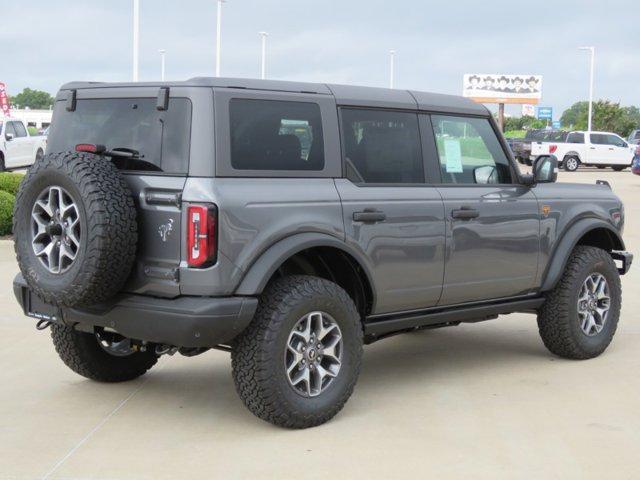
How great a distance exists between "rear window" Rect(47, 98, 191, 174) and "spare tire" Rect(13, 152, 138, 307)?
0.24 metres

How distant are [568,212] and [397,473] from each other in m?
3.10

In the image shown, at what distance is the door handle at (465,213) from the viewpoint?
6.29 meters

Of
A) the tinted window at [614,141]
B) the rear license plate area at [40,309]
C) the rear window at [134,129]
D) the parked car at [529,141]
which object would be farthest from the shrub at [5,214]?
the tinted window at [614,141]

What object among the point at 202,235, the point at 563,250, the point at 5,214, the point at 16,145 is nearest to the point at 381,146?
the point at 202,235

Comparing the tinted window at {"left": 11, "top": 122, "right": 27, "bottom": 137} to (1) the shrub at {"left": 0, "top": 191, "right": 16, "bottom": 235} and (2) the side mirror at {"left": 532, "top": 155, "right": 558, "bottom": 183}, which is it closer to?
(1) the shrub at {"left": 0, "top": 191, "right": 16, "bottom": 235}

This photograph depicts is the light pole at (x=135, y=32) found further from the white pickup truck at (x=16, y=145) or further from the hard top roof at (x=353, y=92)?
the hard top roof at (x=353, y=92)

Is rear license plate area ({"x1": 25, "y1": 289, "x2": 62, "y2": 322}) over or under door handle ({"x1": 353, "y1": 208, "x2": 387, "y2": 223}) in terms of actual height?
under

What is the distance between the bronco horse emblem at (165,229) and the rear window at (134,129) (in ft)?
0.90

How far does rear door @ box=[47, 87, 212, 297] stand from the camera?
16.7ft

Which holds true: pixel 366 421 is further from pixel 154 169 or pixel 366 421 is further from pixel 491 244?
pixel 154 169

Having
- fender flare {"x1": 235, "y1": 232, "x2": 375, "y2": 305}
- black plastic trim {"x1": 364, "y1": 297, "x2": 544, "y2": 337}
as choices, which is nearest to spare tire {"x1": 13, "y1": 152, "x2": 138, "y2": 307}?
fender flare {"x1": 235, "y1": 232, "x2": 375, "y2": 305}

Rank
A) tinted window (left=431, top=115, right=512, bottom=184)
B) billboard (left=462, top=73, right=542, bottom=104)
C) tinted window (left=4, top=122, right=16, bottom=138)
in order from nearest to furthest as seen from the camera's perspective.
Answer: tinted window (left=431, top=115, right=512, bottom=184) < tinted window (left=4, top=122, right=16, bottom=138) < billboard (left=462, top=73, right=542, bottom=104)

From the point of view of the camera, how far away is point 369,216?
5750 millimetres

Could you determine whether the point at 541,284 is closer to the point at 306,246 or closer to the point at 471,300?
the point at 471,300
